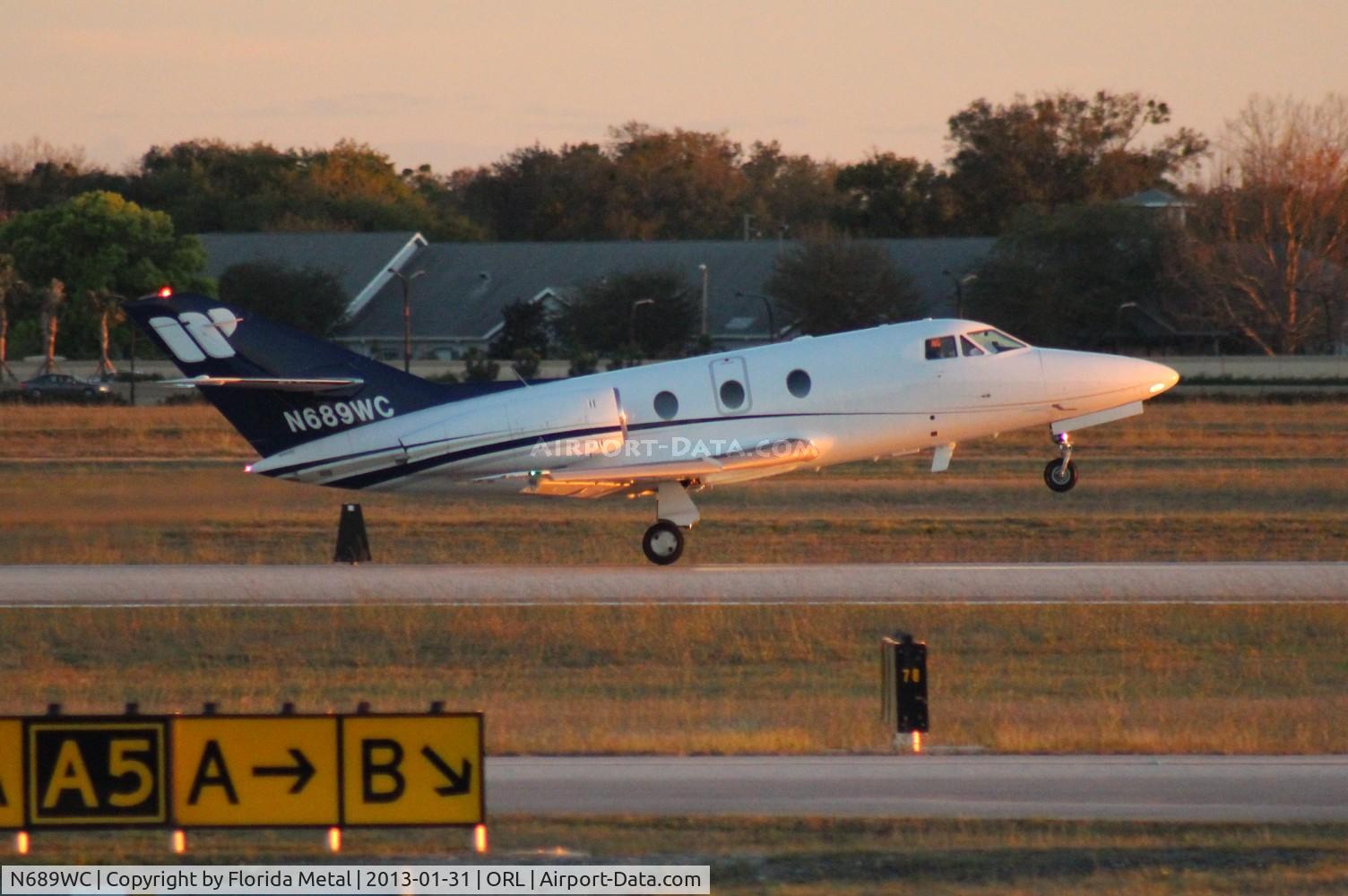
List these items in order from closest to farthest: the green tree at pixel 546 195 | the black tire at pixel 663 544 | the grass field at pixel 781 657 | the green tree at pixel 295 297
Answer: the grass field at pixel 781 657, the black tire at pixel 663 544, the green tree at pixel 295 297, the green tree at pixel 546 195

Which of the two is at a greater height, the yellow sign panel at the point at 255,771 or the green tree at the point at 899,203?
the green tree at the point at 899,203

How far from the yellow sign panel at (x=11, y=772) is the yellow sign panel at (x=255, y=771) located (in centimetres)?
75

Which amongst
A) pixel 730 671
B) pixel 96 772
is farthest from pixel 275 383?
pixel 96 772

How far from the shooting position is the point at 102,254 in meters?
89.7

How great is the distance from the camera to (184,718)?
906 centimetres

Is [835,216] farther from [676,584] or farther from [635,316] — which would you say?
[676,584]

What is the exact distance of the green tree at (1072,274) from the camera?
85.4 metres

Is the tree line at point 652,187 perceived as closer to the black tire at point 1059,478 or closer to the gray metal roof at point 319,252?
the gray metal roof at point 319,252

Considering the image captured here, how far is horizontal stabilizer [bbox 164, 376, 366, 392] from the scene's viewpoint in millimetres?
24484

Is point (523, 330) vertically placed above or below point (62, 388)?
above

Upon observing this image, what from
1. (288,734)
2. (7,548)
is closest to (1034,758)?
(288,734)

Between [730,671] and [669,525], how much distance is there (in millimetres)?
7430

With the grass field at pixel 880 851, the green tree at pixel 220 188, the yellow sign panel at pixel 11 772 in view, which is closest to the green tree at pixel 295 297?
the green tree at pixel 220 188

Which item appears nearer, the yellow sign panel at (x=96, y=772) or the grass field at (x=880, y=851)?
the yellow sign panel at (x=96, y=772)
